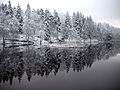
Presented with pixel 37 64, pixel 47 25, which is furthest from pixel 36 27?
pixel 37 64

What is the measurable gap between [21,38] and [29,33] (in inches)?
80.9

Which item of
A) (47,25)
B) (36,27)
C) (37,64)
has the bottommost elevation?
(37,64)

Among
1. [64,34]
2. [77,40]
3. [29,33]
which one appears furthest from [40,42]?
[77,40]

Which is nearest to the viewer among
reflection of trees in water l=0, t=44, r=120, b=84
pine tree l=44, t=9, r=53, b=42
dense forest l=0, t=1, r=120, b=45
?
reflection of trees in water l=0, t=44, r=120, b=84

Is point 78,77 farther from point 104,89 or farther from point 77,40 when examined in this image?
point 77,40

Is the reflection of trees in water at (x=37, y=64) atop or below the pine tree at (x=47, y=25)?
below

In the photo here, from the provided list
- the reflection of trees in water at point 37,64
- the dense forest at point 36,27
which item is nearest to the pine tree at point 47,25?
the dense forest at point 36,27

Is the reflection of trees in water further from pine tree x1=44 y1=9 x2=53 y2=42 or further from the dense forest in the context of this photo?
pine tree x1=44 y1=9 x2=53 y2=42

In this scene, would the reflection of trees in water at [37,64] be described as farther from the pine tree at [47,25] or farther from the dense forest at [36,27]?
the pine tree at [47,25]

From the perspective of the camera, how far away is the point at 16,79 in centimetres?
800

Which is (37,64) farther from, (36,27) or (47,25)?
(47,25)

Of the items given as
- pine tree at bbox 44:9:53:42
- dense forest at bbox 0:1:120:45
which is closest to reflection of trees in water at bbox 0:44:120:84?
dense forest at bbox 0:1:120:45

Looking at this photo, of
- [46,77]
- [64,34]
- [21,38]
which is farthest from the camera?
[64,34]

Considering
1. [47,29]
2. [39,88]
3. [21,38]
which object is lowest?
[39,88]
